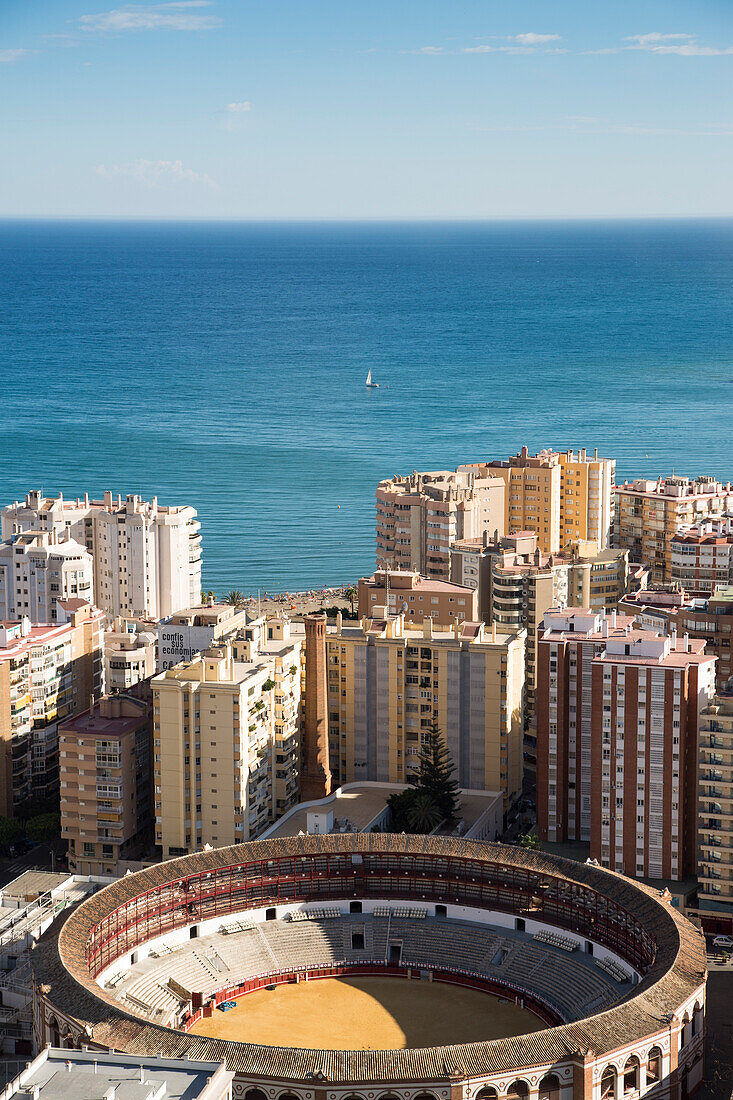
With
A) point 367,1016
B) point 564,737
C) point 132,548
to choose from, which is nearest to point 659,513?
point 132,548

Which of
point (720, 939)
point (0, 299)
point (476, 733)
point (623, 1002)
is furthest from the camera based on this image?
point (0, 299)

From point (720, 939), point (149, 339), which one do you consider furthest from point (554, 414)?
point (720, 939)

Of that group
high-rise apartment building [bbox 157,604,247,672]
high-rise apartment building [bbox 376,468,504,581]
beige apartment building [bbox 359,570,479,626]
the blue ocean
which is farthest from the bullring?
the blue ocean

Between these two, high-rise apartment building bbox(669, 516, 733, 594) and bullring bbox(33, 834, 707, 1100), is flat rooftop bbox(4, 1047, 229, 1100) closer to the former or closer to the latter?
bullring bbox(33, 834, 707, 1100)

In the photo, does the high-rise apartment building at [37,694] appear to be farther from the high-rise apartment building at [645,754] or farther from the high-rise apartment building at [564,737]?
the high-rise apartment building at [645,754]

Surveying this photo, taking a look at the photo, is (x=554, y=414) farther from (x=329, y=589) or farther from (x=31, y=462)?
(x=329, y=589)

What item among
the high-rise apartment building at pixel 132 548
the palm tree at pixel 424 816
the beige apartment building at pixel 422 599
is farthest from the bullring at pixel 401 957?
A: the high-rise apartment building at pixel 132 548
